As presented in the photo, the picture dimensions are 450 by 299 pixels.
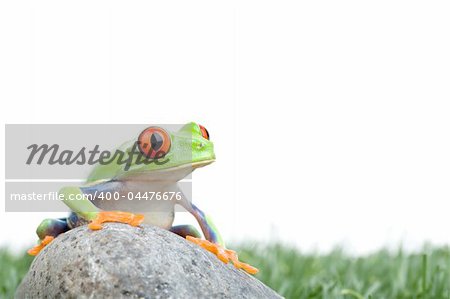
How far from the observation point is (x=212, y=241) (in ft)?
12.0

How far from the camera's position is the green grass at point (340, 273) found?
4.86 m

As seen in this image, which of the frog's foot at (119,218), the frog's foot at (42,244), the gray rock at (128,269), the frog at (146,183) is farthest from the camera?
the frog's foot at (42,244)

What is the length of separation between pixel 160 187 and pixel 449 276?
292cm

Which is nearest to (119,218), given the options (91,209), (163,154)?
(91,209)

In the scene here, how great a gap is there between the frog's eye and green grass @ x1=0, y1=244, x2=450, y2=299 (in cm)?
170

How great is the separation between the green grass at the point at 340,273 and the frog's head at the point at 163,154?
1.55 m

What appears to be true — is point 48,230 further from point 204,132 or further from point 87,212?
point 204,132

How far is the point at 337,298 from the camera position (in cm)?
455

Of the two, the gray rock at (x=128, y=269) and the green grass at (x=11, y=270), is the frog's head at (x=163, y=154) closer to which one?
the gray rock at (x=128, y=269)

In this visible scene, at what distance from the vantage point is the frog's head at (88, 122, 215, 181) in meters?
3.43

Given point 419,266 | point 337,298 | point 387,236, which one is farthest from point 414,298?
point 387,236

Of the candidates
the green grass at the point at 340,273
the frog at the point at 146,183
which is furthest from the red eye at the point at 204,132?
the green grass at the point at 340,273

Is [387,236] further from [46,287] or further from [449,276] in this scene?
[46,287]

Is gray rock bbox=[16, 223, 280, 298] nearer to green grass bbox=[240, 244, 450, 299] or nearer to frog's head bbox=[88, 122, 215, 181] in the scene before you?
frog's head bbox=[88, 122, 215, 181]
